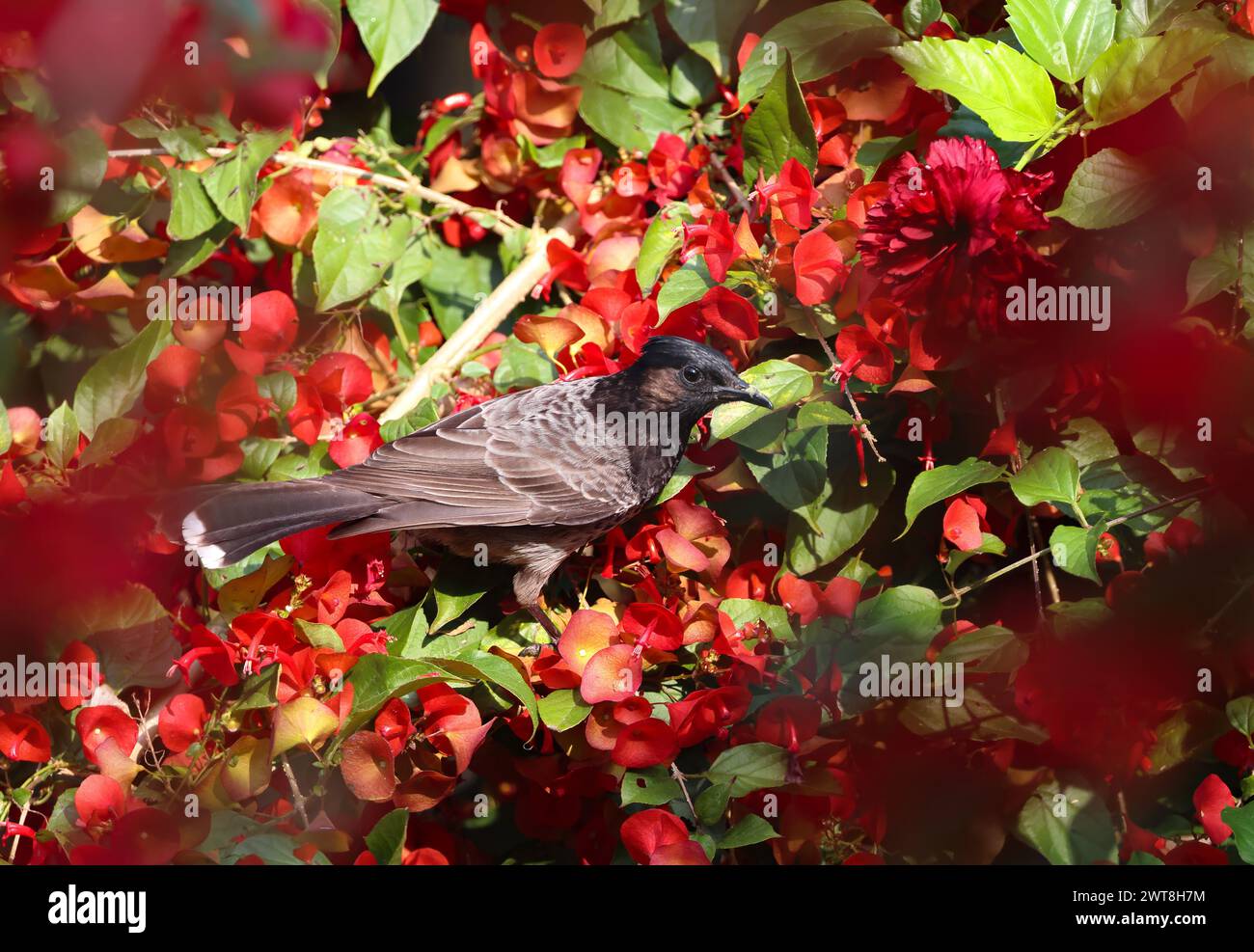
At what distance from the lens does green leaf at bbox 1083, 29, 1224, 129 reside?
4.85 feet

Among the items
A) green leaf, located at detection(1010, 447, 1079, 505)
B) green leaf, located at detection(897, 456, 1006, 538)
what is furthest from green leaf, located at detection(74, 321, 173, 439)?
green leaf, located at detection(1010, 447, 1079, 505)

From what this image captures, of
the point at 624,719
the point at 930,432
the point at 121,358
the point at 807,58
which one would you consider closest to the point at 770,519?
the point at 930,432

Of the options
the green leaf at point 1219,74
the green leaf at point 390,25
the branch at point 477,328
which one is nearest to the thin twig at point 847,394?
the green leaf at point 1219,74

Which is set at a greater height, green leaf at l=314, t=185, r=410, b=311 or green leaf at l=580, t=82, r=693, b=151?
green leaf at l=580, t=82, r=693, b=151

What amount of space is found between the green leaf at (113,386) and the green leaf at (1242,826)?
5.71 ft

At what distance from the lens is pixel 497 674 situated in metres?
1.58

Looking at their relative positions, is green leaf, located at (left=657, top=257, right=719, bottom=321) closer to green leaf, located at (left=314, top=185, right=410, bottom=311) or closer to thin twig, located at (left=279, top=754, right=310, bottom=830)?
green leaf, located at (left=314, top=185, right=410, bottom=311)

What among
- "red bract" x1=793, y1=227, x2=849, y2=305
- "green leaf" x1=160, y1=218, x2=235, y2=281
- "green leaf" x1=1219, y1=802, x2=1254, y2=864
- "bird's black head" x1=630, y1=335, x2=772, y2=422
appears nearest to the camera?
"green leaf" x1=1219, y1=802, x2=1254, y2=864

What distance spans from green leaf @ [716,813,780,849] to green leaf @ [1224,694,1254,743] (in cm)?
62

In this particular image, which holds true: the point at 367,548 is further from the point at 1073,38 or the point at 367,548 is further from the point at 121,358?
the point at 1073,38

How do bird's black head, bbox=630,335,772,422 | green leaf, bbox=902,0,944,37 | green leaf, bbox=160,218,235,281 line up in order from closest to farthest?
green leaf, bbox=902,0,944,37 → bird's black head, bbox=630,335,772,422 → green leaf, bbox=160,218,235,281

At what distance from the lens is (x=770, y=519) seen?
185 centimetres

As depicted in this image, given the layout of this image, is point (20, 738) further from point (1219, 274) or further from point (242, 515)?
point (1219, 274)

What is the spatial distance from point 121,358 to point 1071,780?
5.34 ft
